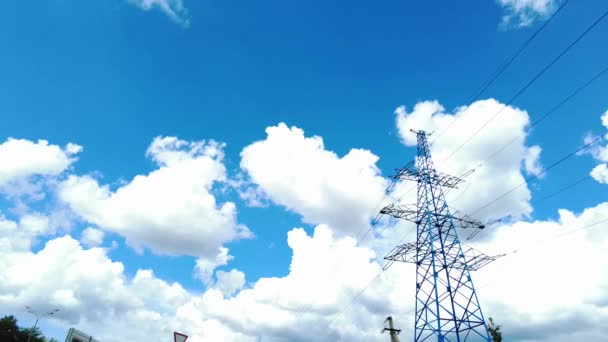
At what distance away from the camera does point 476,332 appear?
87.5ft

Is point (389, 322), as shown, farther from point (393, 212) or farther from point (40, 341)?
point (40, 341)

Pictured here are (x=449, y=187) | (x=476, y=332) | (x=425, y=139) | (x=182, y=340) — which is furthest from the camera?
(x=425, y=139)

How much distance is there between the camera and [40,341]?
99.6 meters

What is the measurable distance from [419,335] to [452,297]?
3.99 metres

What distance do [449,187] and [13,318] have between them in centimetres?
11367

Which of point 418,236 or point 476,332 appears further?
point 418,236

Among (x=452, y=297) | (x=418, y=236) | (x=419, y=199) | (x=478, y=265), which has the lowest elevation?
(x=452, y=297)

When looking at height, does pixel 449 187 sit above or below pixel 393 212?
above

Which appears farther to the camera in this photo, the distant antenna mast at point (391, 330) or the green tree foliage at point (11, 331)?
the green tree foliage at point (11, 331)

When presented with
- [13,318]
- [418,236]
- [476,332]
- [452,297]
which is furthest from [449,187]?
[13,318]

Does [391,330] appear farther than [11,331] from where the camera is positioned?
No

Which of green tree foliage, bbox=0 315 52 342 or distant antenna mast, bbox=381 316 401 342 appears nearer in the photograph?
distant antenna mast, bbox=381 316 401 342

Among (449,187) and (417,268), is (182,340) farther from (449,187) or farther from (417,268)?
(449,187)

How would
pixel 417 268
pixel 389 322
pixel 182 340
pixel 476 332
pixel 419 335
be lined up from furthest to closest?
1. pixel 417 268
2. pixel 419 335
3. pixel 476 332
4. pixel 389 322
5. pixel 182 340
